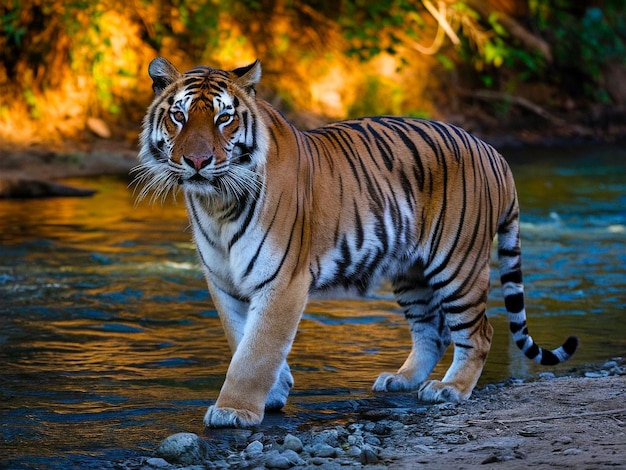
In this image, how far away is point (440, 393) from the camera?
4.89m

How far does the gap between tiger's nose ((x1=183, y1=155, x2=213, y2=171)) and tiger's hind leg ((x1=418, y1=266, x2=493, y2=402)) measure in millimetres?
1468

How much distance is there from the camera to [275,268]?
4.45 meters

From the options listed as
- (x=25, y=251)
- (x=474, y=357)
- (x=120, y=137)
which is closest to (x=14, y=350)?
(x=474, y=357)

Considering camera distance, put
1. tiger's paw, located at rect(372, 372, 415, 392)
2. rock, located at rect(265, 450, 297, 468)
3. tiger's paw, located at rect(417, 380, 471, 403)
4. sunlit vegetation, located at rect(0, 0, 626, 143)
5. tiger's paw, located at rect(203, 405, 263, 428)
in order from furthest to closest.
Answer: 1. sunlit vegetation, located at rect(0, 0, 626, 143)
2. tiger's paw, located at rect(372, 372, 415, 392)
3. tiger's paw, located at rect(417, 380, 471, 403)
4. tiger's paw, located at rect(203, 405, 263, 428)
5. rock, located at rect(265, 450, 297, 468)

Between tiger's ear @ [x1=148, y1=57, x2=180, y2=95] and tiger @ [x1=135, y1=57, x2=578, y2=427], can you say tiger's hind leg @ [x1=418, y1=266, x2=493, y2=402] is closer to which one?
tiger @ [x1=135, y1=57, x2=578, y2=427]

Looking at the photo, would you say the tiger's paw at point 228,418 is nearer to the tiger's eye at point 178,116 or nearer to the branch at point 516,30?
the tiger's eye at point 178,116

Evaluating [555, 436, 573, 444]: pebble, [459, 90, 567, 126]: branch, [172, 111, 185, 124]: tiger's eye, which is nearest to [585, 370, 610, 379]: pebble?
[555, 436, 573, 444]: pebble

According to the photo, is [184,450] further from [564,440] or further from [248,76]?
[248,76]

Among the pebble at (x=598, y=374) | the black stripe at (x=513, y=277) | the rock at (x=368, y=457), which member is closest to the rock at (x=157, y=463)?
the rock at (x=368, y=457)

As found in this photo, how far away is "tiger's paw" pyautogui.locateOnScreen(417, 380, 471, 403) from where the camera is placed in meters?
4.88

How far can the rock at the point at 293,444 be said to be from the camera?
156 inches

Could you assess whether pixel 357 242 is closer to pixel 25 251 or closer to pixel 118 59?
pixel 25 251

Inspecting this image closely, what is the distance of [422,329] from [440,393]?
525mm

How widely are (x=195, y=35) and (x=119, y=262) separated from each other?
8787 millimetres
